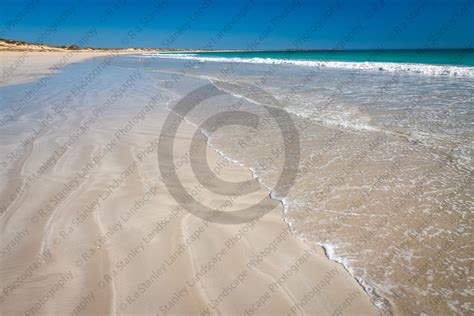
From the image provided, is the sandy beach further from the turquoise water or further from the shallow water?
the turquoise water

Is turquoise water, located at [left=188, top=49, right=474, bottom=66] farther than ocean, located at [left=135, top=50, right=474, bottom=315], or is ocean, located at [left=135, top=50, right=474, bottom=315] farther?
turquoise water, located at [left=188, top=49, right=474, bottom=66]

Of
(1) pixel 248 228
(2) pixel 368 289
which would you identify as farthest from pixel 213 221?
(2) pixel 368 289

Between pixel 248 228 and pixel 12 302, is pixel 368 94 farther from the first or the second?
pixel 12 302

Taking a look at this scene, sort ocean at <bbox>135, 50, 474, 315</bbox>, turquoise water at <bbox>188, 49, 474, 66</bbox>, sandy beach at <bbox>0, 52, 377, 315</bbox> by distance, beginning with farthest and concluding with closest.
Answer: turquoise water at <bbox>188, 49, 474, 66</bbox>, ocean at <bbox>135, 50, 474, 315</bbox>, sandy beach at <bbox>0, 52, 377, 315</bbox>

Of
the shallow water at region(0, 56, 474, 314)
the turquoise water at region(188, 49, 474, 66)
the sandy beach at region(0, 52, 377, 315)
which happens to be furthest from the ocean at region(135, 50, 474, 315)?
the turquoise water at region(188, 49, 474, 66)

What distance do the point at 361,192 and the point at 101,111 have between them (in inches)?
310

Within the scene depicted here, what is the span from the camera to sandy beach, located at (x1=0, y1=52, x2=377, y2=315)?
259 cm

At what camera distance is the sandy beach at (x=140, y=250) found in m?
2.59

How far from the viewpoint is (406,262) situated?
300 centimetres

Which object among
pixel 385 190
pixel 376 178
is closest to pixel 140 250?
pixel 385 190

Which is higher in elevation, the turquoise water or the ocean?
the ocean

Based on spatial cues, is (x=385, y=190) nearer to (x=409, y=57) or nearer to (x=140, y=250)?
(x=140, y=250)

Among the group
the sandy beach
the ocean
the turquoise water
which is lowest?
the turquoise water

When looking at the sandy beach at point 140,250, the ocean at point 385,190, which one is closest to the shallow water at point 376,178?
the ocean at point 385,190
